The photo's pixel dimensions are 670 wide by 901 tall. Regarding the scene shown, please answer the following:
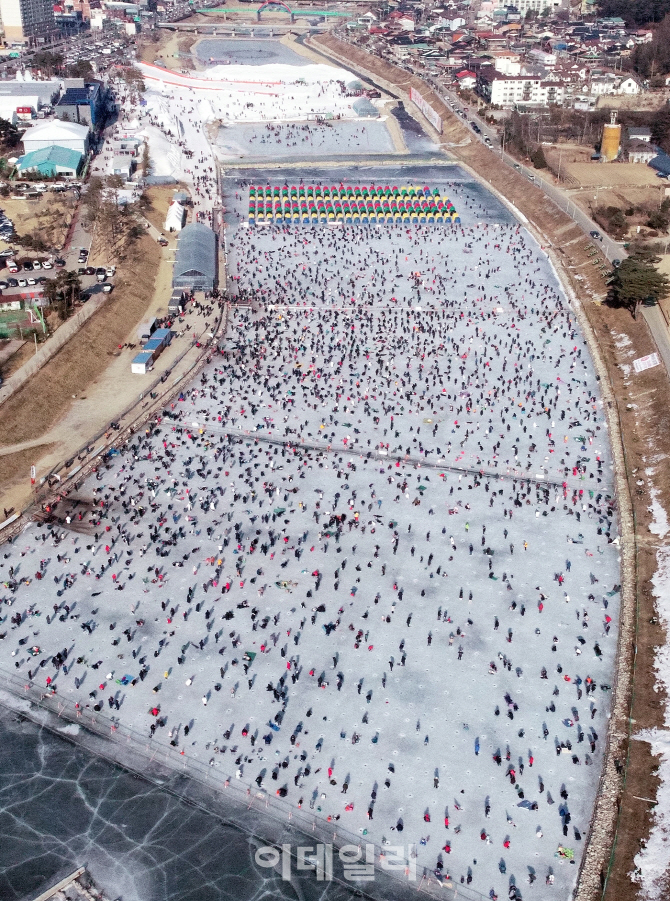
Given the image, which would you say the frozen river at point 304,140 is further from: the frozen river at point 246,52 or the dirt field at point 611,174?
the frozen river at point 246,52

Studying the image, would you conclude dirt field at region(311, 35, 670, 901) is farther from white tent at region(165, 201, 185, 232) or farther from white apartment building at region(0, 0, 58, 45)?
white apartment building at region(0, 0, 58, 45)

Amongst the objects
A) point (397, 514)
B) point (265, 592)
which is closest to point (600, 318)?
point (397, 514)

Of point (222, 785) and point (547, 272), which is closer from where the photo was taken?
point (222, 785)

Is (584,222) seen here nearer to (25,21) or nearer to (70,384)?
(70,384)

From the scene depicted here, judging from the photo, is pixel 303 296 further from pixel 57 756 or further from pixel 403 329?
pixel 57 756

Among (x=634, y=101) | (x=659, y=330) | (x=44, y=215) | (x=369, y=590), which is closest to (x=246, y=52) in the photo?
(x=634, y=101)
